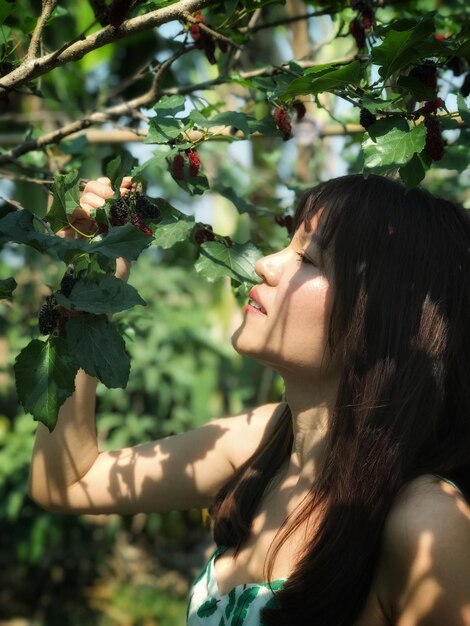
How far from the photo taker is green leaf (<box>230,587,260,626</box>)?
1.54m

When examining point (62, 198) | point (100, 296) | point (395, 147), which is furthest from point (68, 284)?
point (395, 147)

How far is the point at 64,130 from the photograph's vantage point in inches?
73.1

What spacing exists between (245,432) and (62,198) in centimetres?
80

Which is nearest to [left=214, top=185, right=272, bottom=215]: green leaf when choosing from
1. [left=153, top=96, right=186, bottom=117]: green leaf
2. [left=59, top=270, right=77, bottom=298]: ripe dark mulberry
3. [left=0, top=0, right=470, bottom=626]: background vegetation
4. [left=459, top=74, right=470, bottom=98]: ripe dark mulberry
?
[left=0, top=0, right=470, bottom=626]: background vegetation

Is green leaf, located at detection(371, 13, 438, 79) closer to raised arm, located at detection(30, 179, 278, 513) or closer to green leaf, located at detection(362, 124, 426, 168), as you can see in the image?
green leaf, located at detection(362, 124, 426, 168)

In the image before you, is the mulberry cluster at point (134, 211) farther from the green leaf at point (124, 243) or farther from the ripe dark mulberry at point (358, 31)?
the ripe dark mulberry at point (358, 31)

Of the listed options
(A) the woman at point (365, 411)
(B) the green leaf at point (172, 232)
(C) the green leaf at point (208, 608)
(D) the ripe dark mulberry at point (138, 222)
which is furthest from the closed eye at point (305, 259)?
(C) the green leaf at point (208, 608)

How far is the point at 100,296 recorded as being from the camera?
1138 millimetres

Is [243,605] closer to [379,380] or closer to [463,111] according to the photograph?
[379,380]

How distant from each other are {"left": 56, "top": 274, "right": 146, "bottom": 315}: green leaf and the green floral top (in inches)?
26.7

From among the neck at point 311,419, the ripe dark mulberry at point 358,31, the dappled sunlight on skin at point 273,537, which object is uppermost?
the ripe dark mulberry at point 358,31

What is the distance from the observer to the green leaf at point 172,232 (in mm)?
1461

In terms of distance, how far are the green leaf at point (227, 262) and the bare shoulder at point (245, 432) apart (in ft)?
1.36

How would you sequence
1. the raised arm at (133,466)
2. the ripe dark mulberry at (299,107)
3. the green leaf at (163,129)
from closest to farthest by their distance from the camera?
the green leaf at (163,129)
the ripe dark mulberry at (299,107)
the raised arm at (133,466)
